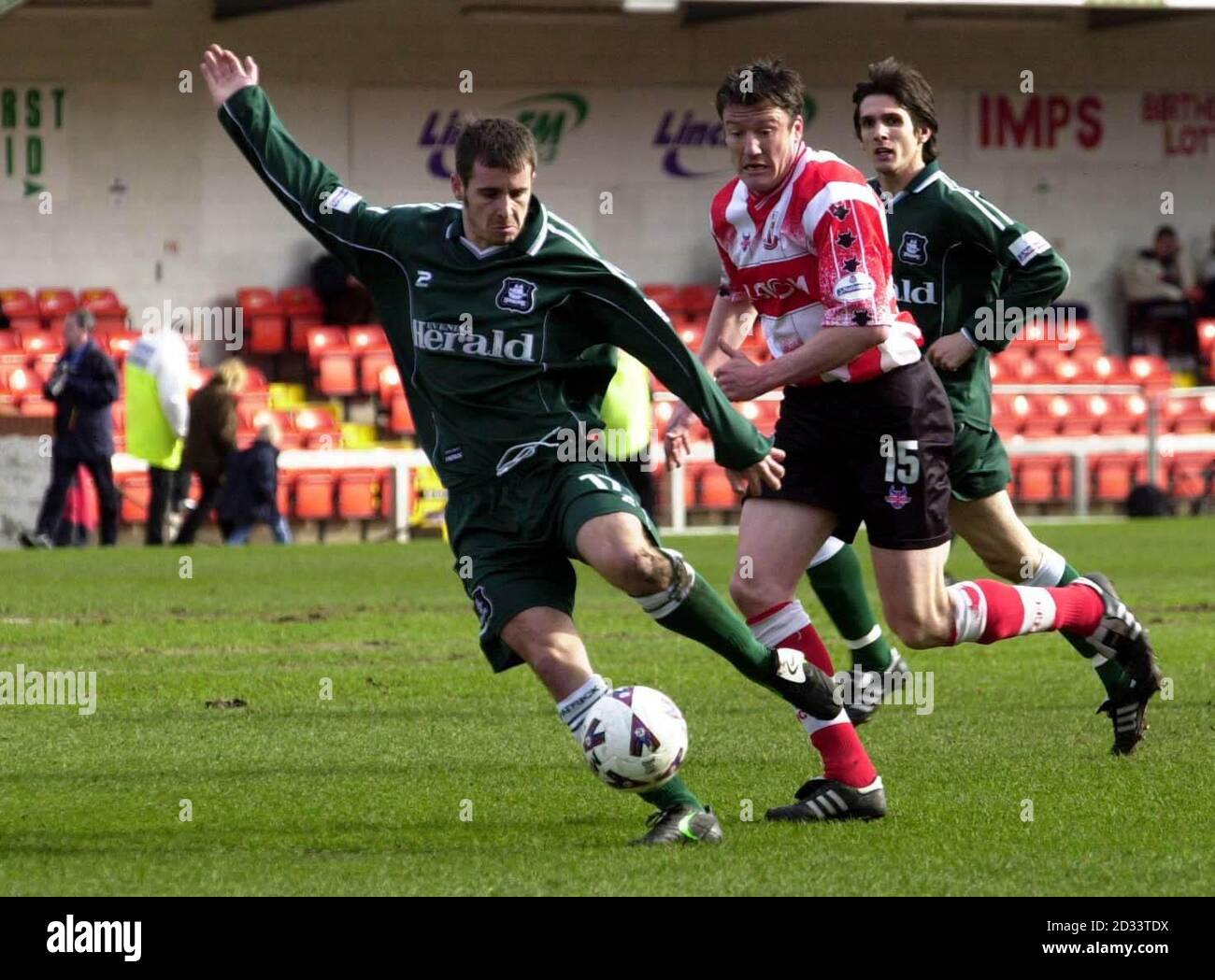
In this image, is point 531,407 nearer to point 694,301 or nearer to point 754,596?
point 754,596

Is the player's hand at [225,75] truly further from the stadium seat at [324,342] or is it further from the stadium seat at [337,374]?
the stadium seat at [324,342]

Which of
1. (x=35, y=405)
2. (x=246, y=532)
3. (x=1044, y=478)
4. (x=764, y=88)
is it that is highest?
(x=764, y=88)

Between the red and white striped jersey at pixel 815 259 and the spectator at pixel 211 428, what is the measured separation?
39.5ft

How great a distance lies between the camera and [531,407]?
560 centimetres

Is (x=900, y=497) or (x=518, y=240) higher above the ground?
(x=518, y=240)

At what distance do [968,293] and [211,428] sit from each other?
38.7 ft

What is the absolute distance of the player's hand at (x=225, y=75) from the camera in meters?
6.05

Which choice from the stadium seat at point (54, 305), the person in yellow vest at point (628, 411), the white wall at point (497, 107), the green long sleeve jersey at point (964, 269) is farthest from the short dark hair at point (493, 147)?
the white wall at point (497, 107)

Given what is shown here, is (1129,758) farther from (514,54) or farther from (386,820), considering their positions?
(514,54)

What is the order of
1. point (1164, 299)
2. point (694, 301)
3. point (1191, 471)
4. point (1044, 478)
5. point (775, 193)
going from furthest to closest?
1. point (1164, 299)
2. point (694, 301)
3. point (1191, 471)
4. point (1044, 478)
5. point (775, 193)

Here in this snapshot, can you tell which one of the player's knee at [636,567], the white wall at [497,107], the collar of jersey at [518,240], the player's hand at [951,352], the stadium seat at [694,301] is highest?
the white wall at [497,107]

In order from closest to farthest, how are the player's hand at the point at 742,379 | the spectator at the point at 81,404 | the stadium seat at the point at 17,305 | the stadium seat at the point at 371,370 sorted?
the player's hand at the point at 742,379, the spectator at the point at 81,404, the stadium seat at the point at 17,305, the stadium seat at the point at 371,370

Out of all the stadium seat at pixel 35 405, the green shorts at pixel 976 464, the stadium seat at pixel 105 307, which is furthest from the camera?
the stadium seat at pixel 105 307

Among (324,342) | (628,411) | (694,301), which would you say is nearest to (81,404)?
(628,411)
